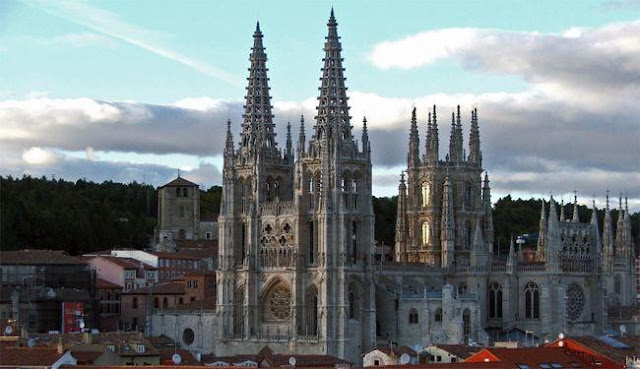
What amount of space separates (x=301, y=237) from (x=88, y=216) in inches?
2058

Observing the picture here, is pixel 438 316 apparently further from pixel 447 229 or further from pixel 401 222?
pixel 401 222

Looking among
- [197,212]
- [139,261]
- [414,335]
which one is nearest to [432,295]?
[414,335]

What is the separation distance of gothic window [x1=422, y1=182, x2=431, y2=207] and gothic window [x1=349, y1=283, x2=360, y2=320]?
16649 millimetres

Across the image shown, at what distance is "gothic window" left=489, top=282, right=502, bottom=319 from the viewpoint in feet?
438

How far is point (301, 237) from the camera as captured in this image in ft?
415

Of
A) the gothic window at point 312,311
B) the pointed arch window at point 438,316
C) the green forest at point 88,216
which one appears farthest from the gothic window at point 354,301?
the green forest at point 88,216

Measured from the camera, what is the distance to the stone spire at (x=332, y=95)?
128 metres

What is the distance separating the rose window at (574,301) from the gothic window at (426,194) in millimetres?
14732

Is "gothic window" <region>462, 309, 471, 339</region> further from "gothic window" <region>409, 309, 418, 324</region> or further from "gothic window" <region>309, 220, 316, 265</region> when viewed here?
"gothic window" <region>309, 220, 316, 265</region>

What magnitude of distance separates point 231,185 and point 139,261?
1034 inches

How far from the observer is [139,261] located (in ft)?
511

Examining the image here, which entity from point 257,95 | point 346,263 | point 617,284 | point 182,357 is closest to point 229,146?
point 257,95

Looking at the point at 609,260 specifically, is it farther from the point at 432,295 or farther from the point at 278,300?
the point at 278,300

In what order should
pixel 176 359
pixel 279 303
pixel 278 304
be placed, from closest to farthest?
pixel 176 359, pixel 279 303, pixel 278 304
